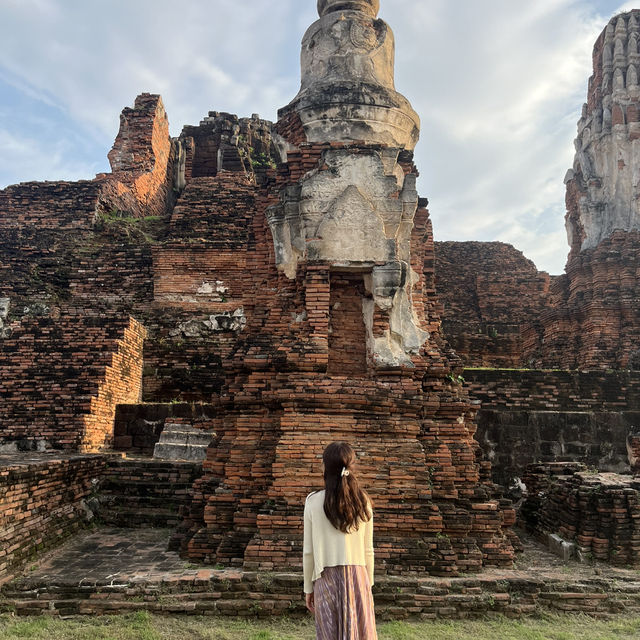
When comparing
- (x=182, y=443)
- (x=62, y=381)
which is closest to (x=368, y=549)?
(x=182, y=443)

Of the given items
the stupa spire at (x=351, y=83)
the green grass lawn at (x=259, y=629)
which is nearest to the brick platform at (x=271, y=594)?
the green grass lawn at (x=259, y=629)

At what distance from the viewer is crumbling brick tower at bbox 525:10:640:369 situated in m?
14.9

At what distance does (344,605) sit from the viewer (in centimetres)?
339

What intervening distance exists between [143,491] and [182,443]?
4.77 ft

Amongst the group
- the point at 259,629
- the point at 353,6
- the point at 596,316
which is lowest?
the point at 259,629

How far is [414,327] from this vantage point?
6.91 meters

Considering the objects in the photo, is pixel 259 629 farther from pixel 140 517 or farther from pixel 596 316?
pixel 596 316

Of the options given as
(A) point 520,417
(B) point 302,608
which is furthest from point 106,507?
(A) point 520,417

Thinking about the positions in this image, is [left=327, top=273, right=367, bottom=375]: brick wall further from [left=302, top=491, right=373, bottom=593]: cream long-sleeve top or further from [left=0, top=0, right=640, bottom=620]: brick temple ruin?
[left=302, top=491, right=373, bottom=593]: cream long-sleeve top

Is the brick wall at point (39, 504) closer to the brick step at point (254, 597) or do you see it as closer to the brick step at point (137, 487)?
the brick step at point (137, 487)

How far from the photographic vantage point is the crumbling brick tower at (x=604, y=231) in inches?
585

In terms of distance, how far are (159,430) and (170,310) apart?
153 inches

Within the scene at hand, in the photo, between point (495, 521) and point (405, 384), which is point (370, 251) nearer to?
point (405, 384)

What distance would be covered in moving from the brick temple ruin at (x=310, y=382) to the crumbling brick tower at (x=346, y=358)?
0.08 feet
